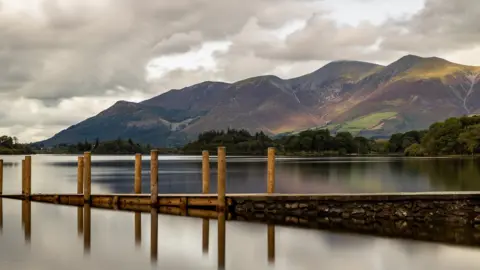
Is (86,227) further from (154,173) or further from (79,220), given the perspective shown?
(154,173)

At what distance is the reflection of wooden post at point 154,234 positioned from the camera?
19.4 m

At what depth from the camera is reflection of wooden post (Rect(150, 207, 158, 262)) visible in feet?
63.6

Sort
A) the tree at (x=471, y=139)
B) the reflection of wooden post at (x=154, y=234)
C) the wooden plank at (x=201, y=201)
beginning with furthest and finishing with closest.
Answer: the tree at (x=471, y=139), the wooden plank at (x=201, y=201), the reflection of wooden post at (x=154, y=234)

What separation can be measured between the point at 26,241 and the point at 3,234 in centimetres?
192

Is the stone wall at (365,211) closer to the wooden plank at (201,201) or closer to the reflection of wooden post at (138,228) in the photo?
the wooden plank at (201,201)

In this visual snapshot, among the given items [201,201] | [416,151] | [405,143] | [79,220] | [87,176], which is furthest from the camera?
[405,143]

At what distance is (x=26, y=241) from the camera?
21562 millimetres

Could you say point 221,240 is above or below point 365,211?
below

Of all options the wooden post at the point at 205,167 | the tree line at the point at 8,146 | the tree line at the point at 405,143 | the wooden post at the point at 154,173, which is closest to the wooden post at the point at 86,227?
the wooden post at the point at 154,173

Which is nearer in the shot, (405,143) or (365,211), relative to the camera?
(365,211)

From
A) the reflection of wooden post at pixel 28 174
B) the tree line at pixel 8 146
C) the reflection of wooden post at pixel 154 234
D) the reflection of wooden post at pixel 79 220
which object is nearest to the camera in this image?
the reflection of wooden post at pixel 154 234

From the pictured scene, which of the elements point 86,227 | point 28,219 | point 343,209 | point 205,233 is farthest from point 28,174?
point 343,209

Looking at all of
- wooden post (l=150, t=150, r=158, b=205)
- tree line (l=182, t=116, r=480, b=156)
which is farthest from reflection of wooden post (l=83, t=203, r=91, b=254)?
tree line (l=182, t=116, r=480, b=156)

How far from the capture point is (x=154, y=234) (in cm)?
2284
